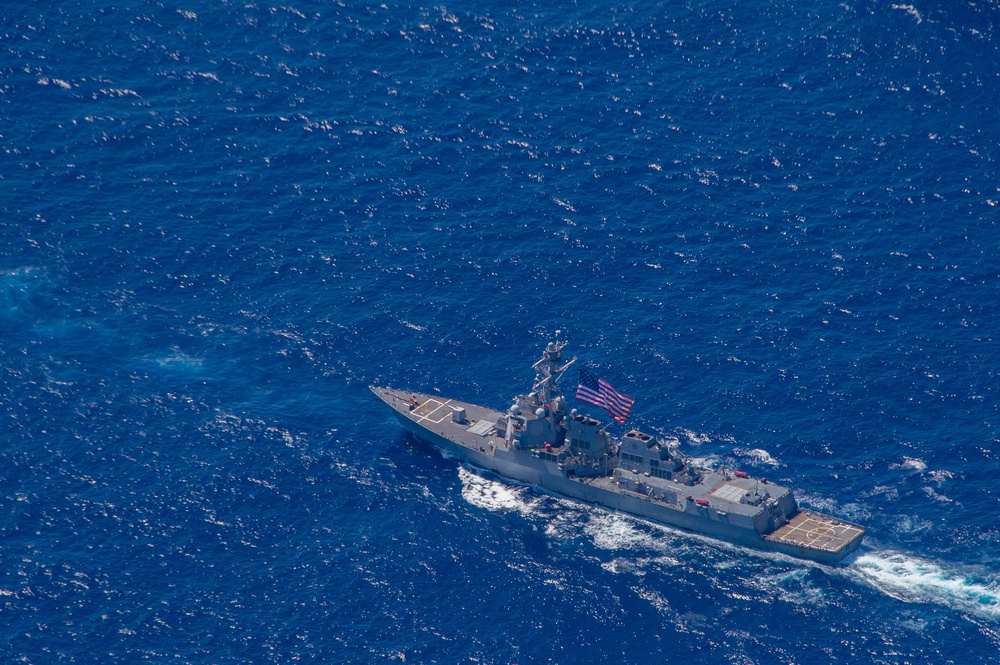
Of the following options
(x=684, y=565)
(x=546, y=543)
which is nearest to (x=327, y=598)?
(x=546, y=543)

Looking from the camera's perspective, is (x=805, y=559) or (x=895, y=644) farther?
(x=805, y=559)

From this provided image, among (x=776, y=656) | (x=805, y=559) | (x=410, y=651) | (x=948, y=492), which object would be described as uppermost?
(x=948, y=492)

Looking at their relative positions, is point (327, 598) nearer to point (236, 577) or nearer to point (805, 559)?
point (236, 577)

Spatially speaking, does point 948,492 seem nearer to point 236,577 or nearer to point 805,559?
point 805,559

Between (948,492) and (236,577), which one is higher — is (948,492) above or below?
above

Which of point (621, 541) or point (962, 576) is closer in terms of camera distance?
point (962, 576)

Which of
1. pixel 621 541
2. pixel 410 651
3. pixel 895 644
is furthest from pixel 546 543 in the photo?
pixel 895 644
